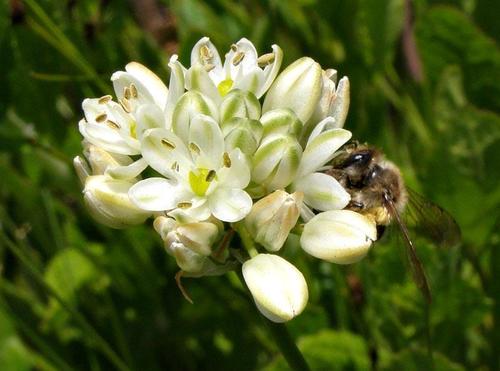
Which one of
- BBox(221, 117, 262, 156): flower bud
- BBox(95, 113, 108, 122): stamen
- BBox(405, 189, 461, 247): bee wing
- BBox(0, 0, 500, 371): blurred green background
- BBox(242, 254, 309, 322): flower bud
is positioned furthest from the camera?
BBox(0, 0, 500, 371): blurred green background

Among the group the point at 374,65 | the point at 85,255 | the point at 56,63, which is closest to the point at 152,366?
the point at 85,255

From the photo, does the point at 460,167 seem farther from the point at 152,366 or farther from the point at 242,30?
the point at 152,366

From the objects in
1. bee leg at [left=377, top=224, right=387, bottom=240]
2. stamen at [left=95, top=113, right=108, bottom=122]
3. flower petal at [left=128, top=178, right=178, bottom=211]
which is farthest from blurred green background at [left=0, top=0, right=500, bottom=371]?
flower petal at [left=128, top=178, right=178, bottom=211]

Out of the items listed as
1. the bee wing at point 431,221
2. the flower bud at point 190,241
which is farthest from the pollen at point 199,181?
the bee wing at point 431,221

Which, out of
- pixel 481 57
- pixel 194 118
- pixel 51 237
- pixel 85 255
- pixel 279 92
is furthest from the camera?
pixel 51 237

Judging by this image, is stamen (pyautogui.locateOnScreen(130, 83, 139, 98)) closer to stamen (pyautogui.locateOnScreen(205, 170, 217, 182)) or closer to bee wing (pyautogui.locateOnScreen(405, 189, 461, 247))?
Answer: stamen (pyautogui.locateOnScreen(205, 170, 217, 182))

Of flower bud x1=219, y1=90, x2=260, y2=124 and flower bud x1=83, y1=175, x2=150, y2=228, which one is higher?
flower bud x1=219, y1=90, x2=260, y2=124
